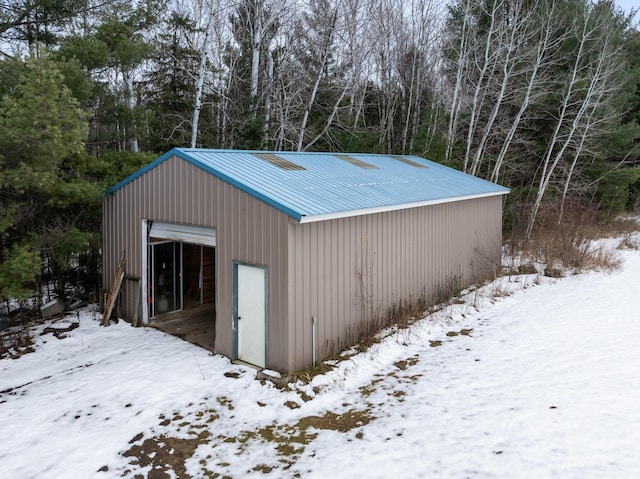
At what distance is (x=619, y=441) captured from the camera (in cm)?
496

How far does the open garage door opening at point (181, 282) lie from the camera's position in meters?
9.18

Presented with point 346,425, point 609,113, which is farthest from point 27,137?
point 609,113

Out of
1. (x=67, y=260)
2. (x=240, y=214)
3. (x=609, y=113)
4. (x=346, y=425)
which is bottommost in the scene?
(x=346, y=425)

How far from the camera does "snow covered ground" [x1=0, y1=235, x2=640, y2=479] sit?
193 inches

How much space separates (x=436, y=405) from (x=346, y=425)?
130 cm

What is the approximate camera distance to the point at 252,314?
762 centimetres

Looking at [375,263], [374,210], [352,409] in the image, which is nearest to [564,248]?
[375,263]

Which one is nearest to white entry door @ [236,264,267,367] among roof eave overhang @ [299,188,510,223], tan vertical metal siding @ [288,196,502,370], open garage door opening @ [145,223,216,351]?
tan vertical metal siding @ [288,196,502,370]

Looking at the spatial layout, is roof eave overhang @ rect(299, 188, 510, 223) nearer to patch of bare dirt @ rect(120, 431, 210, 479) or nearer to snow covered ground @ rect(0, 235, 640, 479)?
snow covered ground @ rect(0, 235, 640, 479)

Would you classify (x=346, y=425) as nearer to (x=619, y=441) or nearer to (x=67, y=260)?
(x=619, y=441)

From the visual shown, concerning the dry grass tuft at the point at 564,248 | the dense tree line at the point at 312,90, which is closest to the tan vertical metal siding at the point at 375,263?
the dry grass tuft at the point at 564,248

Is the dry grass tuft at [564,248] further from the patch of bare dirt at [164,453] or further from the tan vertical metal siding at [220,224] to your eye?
the patch of bare dirt at [164,453]

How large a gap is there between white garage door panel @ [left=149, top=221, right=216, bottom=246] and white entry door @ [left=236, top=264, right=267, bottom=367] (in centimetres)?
107

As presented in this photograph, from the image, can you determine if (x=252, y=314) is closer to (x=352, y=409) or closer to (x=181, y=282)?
(x=352, y=409)
